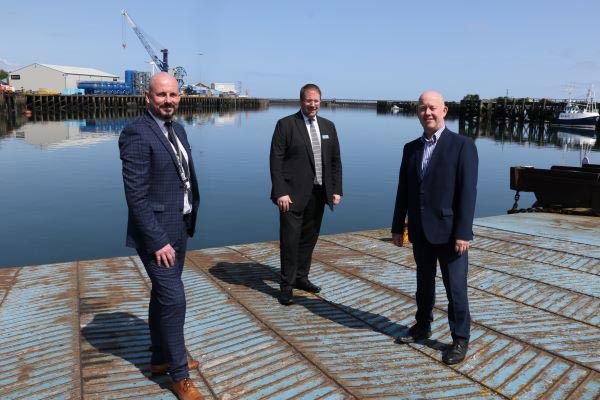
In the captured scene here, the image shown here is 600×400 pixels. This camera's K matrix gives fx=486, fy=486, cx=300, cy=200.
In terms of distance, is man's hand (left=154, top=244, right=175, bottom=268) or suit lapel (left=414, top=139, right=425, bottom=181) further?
suit lapel (left=414, top=139, right=425, bottom=181)

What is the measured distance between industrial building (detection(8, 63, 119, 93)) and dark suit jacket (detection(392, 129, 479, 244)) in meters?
97.7

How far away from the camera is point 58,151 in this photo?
102 ft

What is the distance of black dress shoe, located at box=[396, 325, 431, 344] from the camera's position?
4031 millimetres

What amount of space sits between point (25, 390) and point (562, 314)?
15.0 feet

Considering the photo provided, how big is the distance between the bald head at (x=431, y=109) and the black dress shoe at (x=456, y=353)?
1624 mm

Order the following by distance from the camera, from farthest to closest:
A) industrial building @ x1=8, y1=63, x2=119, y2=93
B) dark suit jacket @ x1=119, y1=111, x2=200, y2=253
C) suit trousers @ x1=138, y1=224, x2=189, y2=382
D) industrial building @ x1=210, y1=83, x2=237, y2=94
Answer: industrial building @ x1=210, y1=83, x2=237, y2=94 < industrial building @ x1=8, y1=63, x2=119, y2=93 < suit trousers @ x1=138, y1=224, x2=189, y2=382 < dark suit jacket @ x1=119, y1=111, x2=200, y2=253

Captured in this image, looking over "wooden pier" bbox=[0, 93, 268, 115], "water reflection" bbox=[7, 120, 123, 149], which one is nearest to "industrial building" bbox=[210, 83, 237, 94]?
"wooden pier" bbox=[0, 93, 268, 115]

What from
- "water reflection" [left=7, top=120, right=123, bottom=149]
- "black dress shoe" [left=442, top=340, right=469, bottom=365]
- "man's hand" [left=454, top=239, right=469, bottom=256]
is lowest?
"black dress shoe" [left=442, top=340, right=469, bottom=365]

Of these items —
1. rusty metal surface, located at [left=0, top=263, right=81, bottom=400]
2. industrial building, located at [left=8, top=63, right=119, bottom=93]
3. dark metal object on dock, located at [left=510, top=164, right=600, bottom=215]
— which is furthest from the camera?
industrial building, located at [left=8, top=63, right=119, bottom=93]

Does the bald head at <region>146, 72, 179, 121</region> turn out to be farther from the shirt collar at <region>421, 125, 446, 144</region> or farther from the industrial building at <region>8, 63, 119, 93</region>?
the industrial building at <region>8, 63, 119, 93</region>

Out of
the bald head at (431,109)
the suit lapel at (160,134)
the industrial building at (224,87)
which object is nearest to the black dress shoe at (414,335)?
the bald head at (431,109)

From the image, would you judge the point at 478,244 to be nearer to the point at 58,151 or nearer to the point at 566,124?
the point at 58,151

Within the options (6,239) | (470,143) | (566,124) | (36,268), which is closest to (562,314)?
(470,143)

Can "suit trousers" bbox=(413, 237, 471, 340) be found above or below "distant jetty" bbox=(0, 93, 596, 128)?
below
